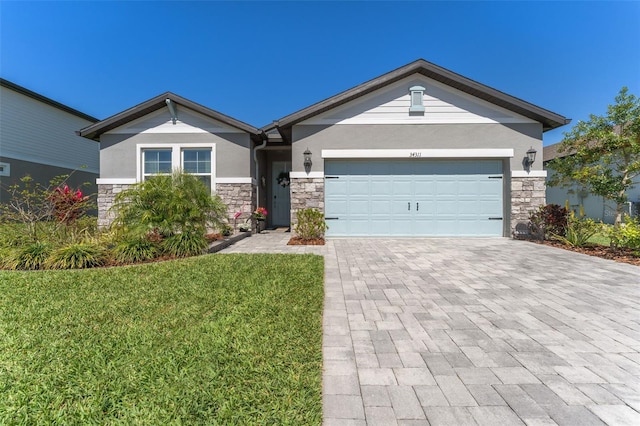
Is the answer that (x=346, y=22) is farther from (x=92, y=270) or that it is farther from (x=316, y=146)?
(x=92, y=270)

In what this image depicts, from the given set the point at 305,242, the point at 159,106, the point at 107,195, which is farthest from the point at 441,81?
the point at 107,195

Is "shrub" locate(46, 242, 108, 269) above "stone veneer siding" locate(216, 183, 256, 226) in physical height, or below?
below

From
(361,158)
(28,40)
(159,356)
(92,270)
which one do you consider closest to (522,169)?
(361,158)

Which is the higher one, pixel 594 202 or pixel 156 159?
pixel 156 159

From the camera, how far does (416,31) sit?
9703mm

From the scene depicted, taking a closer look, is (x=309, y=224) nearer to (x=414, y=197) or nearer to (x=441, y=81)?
(x=414, y=197)

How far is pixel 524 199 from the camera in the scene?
889 cm

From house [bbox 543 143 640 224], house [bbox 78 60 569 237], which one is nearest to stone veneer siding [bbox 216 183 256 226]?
house [bbox 78 60 569 237]

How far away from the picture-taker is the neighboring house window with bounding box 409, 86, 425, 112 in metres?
9.01

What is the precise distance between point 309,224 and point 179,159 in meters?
5.25

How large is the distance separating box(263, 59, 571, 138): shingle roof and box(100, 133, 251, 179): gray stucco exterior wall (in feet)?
6.03

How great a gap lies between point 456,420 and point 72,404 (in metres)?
2.38

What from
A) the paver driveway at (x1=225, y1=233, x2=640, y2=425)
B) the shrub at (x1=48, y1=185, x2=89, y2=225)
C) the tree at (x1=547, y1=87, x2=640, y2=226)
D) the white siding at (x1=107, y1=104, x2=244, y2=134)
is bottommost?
the paver driveway at (x1=225, y1=233, x2=640, y2=425)

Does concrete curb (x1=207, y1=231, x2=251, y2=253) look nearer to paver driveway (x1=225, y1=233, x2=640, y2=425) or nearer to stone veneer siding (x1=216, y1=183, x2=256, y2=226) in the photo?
stone veneer siding (x1=216, y1=183, x2=256, y2=226)
